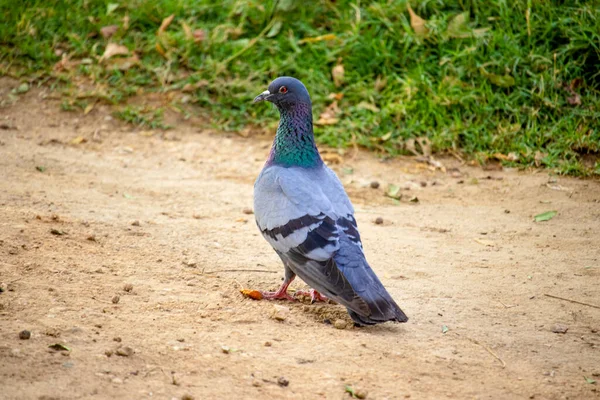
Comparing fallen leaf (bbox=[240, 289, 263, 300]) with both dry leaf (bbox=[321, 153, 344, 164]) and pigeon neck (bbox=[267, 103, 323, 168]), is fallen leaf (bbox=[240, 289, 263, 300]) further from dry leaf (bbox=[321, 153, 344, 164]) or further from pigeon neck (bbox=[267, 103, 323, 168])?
dry leaf (bbox=[321, 153, 344, 164])

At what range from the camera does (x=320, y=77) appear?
830 cm

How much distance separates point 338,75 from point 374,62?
45 centimetres

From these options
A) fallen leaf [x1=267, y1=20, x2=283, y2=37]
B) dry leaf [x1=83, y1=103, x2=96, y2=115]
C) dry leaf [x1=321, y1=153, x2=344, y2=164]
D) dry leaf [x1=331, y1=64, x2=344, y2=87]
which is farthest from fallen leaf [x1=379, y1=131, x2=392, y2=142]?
dry leaf [x1=83, y1=103, x2=96, y2=115]

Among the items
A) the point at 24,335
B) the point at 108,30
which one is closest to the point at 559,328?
the point at 24,335

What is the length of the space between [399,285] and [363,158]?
300cm

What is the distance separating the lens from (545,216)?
240 inches

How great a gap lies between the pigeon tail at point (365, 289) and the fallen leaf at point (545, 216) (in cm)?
261

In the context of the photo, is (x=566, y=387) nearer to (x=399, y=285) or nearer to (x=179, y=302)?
(x=399, y=285)

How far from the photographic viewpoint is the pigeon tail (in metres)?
3.79

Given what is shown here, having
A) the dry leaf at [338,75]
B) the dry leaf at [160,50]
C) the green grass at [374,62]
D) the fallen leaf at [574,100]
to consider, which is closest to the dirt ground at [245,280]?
the green grass at [374,62]

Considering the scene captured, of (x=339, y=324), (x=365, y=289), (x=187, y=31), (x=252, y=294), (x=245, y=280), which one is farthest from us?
(x=187, y=31)

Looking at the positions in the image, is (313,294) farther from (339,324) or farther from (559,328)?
(559,328)

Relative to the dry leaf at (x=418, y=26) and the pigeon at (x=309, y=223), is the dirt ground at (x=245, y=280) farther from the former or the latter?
the dry leaf at (x=418, y=26)

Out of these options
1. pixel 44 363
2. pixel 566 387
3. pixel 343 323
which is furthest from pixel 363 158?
pixel 44 363
